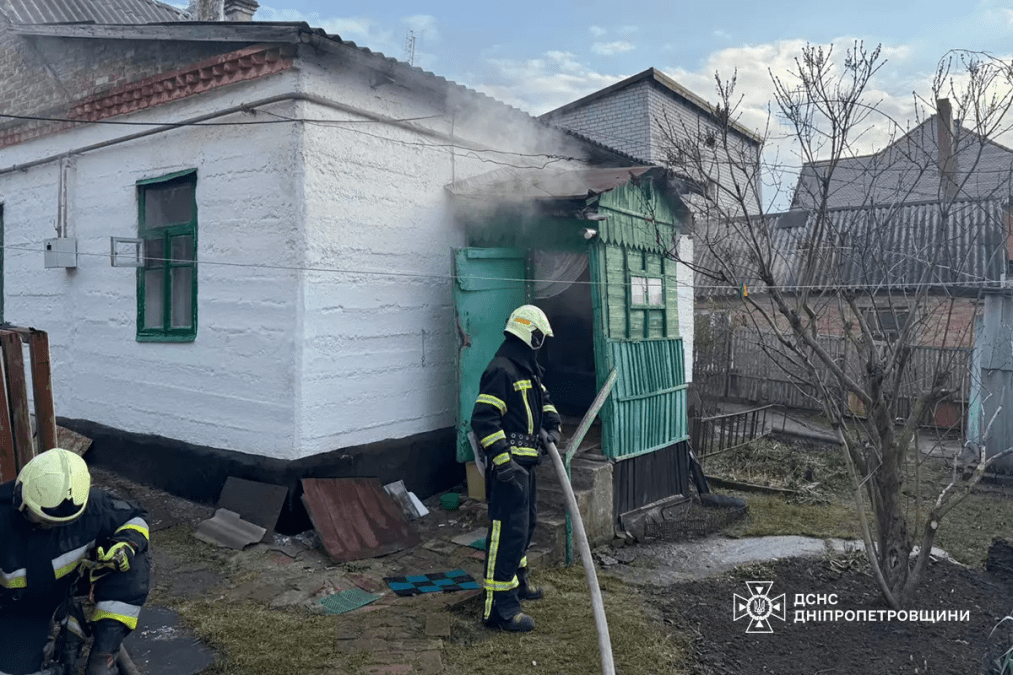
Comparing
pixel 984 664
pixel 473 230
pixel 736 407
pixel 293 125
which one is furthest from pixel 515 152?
pixel 736 407

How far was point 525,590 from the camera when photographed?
541 centimetres

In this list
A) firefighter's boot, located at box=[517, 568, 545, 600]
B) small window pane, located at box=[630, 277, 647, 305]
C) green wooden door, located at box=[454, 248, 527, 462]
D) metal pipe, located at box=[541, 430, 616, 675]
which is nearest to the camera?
metal pipe, located at box=[541, 430, 616, 675]

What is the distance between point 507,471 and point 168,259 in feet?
14.9

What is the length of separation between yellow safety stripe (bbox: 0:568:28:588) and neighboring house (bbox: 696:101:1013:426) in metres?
4.56

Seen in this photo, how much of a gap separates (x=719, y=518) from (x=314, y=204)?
5.23 meters

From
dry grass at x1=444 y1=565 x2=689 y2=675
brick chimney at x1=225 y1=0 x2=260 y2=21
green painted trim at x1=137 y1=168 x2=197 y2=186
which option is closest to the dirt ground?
dry grass at x1=444 y1=565 x2=689 y2=675

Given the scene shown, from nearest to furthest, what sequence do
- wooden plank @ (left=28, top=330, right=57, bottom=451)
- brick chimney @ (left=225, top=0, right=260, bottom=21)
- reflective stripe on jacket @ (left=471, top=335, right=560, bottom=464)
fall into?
wooden plank @ (left=28, top=330, right=57, bottom=451), reflective stripe on jacket @ (left=471, top=335, right=560, bottom=464), brick chimney @ (left=225, top=0, right=260, bottom=21)

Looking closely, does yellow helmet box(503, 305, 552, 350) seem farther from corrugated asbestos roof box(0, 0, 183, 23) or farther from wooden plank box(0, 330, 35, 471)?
corrugated asbestos roof box(0, 0, 183, 23)

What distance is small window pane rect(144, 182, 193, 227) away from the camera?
24.3 ft

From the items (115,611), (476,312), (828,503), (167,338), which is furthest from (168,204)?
(828,503)

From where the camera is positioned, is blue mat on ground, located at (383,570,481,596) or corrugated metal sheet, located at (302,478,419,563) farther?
corrugated metal sheet, located at (302,478,419,563)

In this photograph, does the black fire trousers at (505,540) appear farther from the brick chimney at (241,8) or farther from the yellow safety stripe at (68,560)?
the brick chimney at (241,8)

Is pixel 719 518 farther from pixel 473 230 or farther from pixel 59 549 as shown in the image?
pixel 59 549

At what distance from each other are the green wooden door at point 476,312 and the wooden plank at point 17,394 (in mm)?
3567
